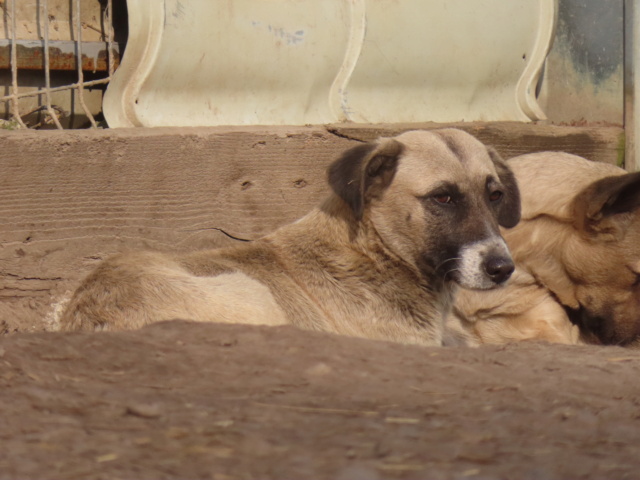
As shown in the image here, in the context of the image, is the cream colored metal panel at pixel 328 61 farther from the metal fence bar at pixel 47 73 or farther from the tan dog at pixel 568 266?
the tan dog at pixel 568 266

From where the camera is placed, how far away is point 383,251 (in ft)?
17.0

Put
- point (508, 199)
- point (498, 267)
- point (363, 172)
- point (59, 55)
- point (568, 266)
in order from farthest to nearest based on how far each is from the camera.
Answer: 1. point (59, 55)
2. point (568, 266)
3. point (508, 199)
4. point (363, 172)
5. point (498, 267)

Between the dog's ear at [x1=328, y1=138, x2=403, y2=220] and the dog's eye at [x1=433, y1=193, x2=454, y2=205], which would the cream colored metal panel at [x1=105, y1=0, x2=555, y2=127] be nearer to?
the dog's ear at [x1=328, y1=138, x2=403, y2=220]

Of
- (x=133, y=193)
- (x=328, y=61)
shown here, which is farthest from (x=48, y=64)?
(x=328, y=61)

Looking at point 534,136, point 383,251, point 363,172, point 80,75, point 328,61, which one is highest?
point 328,61

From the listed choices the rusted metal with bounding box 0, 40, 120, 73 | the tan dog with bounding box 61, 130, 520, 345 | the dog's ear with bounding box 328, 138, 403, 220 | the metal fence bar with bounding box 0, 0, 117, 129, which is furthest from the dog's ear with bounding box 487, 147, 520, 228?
the rusted metal with bounding box 0, 40, 120, 73

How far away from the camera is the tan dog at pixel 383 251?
15.9 feet

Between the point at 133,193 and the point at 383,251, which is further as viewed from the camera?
the point at 133,193

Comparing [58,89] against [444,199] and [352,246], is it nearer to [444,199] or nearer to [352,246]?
[352,246]

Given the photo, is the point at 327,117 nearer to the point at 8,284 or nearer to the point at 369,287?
the point at 369,287

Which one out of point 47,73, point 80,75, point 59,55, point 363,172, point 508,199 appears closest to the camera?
point 363,172

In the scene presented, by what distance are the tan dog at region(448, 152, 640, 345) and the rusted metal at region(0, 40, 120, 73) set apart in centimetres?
293

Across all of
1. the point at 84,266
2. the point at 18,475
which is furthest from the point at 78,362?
the point at 84,266

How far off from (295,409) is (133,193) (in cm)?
290
